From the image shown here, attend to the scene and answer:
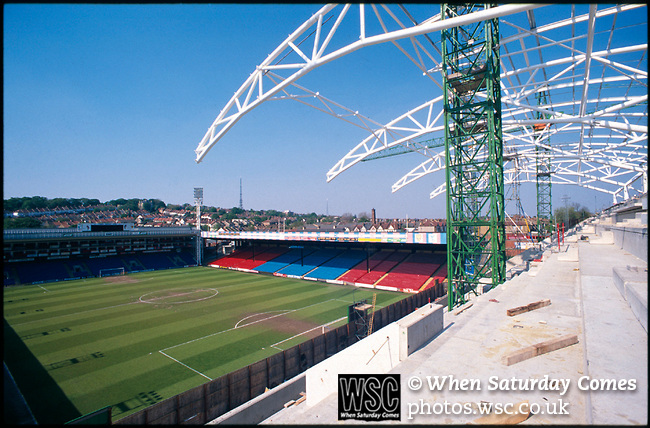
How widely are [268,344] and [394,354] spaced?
44.1 ft

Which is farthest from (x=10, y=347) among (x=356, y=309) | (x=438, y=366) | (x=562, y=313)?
(x=562, y=313)

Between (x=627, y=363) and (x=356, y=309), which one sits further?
(x=356, y=309)

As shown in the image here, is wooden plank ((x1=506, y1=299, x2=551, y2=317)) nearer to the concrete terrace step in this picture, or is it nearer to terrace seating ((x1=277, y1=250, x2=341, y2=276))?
the concrete terrace step

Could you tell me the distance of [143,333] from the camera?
858 inches

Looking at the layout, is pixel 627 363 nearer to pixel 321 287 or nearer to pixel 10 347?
pixel 10 347

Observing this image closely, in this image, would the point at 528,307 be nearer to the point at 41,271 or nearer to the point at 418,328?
the point at 418,328

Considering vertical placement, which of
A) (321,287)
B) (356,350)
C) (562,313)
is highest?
(562,313)

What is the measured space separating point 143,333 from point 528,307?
73.0ft

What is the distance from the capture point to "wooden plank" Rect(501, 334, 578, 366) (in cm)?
647

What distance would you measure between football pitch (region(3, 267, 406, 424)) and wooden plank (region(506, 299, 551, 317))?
12.4 m

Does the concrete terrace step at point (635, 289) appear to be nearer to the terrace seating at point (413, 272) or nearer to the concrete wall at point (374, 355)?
the concrete wall at point (374, 355)

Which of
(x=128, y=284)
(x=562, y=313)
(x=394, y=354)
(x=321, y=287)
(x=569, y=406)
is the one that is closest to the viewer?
(x=569, y=406)

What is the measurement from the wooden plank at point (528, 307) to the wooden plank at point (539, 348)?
200 cm

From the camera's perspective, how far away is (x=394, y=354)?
25.4ft
